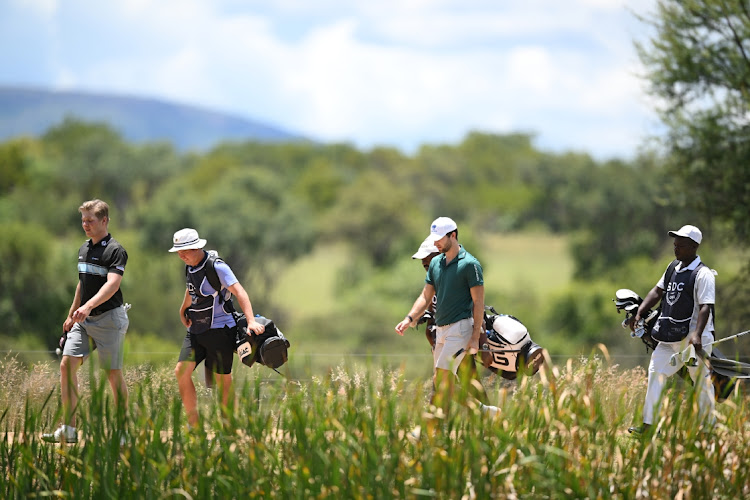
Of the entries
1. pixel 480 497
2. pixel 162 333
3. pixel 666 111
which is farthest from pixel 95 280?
pixel 162 333

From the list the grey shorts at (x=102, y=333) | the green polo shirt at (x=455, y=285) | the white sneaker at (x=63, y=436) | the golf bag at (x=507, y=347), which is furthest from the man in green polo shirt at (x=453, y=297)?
the white sneaker at (x=63, y=436)

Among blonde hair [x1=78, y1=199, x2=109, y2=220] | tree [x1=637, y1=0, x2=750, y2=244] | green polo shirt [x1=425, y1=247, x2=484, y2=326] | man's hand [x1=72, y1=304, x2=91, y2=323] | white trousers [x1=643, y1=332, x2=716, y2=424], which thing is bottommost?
white trousers [x1=643, y1=332, x2=716, y2=424]

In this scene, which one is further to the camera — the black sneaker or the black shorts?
the black sneaker

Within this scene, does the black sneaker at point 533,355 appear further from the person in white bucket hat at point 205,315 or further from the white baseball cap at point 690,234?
the person in white bucket hat at point 205,315

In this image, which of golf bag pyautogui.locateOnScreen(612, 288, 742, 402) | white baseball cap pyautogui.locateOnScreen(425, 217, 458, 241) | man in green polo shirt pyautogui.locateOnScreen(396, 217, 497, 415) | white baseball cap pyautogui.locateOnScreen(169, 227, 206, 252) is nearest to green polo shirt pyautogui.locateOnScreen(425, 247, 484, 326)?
man in green polo shirt pyautogui.locateOnScreen(396, 217, 497, 415)

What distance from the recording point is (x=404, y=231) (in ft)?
336

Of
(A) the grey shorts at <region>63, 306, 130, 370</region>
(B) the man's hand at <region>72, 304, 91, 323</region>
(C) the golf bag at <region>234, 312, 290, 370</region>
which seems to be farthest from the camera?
(C) the golf bag at <region>234, 312, 290, 370</region>

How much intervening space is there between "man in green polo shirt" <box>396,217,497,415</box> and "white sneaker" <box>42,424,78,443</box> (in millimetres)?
2600

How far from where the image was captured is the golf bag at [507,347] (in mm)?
8766

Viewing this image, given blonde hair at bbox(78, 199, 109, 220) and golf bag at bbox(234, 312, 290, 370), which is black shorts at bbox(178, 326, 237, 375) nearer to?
golf bag at bbox(234, 312, 290, 370)

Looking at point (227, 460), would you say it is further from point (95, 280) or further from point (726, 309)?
point (726, 309)

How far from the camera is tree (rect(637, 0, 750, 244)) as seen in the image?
73.0 ft

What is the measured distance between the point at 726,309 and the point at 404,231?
253 feet

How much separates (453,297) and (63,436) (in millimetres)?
3183
